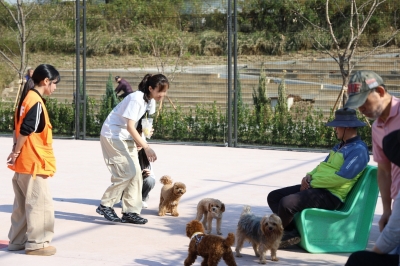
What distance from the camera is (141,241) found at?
23.3 feet

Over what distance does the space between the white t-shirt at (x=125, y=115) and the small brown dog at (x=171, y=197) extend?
0.81m

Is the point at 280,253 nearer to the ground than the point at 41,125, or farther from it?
nearer to the ground

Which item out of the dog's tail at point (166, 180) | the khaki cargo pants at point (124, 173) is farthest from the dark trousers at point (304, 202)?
the dog's tail at point (166, 180)

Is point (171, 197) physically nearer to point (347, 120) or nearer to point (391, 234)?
point (347, 120)

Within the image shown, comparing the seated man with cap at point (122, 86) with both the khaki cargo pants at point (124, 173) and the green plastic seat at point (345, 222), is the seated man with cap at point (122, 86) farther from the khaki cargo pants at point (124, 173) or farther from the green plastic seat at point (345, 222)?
the green plastic seat at point (345, 222)

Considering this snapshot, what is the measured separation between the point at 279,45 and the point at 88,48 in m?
4.80

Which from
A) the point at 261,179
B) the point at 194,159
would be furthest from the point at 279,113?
the point at 261,179

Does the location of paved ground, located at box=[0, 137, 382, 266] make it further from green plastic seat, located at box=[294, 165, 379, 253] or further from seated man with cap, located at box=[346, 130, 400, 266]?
seated man with cap, located at box=[346, 130, 400, 266]

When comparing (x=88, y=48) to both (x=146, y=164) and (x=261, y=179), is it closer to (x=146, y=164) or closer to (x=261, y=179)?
(x=261, y=179)

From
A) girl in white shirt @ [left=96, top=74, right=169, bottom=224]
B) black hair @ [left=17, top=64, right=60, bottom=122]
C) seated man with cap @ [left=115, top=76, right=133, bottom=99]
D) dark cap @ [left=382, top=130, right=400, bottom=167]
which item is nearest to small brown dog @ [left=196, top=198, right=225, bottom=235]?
girl in white shirt @ [left=96, top=74, right=169, bottom=224]

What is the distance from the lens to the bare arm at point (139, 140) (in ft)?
24.4

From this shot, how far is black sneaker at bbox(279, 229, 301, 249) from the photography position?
6574 mm

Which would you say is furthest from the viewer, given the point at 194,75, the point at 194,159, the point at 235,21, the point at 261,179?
the point at 194,75

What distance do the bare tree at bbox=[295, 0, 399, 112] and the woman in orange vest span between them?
898 cm
